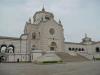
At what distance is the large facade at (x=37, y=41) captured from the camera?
43.8 metres

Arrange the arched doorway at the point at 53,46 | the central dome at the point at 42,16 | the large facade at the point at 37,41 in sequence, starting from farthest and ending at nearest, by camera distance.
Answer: the central dome at the point at 42,16 → the arched doorway at the point at 53,46 → the large facade at the point at 37,41

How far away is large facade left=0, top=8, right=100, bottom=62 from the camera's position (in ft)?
144

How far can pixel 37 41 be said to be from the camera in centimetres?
4956

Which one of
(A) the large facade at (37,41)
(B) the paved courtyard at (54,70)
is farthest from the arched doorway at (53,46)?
(B) the paved courtyard at (54,70)

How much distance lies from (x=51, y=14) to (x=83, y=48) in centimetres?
1872

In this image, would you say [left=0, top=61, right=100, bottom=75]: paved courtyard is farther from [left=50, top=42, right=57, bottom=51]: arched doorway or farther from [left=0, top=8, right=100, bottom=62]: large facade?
[left=50, top=42, right=57, bottom=51]: arched doorway

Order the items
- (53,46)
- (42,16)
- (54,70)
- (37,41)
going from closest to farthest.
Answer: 1. (54,70)
2. (37,41)
3. (53,46)
4. (42,16)

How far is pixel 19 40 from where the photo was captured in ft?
154

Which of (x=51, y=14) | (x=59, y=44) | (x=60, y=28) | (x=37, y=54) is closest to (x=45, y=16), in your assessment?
(x=51, y=14)

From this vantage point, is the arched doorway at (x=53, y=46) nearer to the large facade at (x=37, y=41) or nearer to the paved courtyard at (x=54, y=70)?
the large facade at (x=37, y=41)

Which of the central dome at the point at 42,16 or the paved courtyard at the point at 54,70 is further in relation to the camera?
the central dome at the point at 42,16

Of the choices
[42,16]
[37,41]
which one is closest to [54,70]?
[37,41]

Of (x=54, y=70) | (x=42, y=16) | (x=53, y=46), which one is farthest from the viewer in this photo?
(x=42, y=16)

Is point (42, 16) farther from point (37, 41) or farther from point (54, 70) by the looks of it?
point (54, 70)
